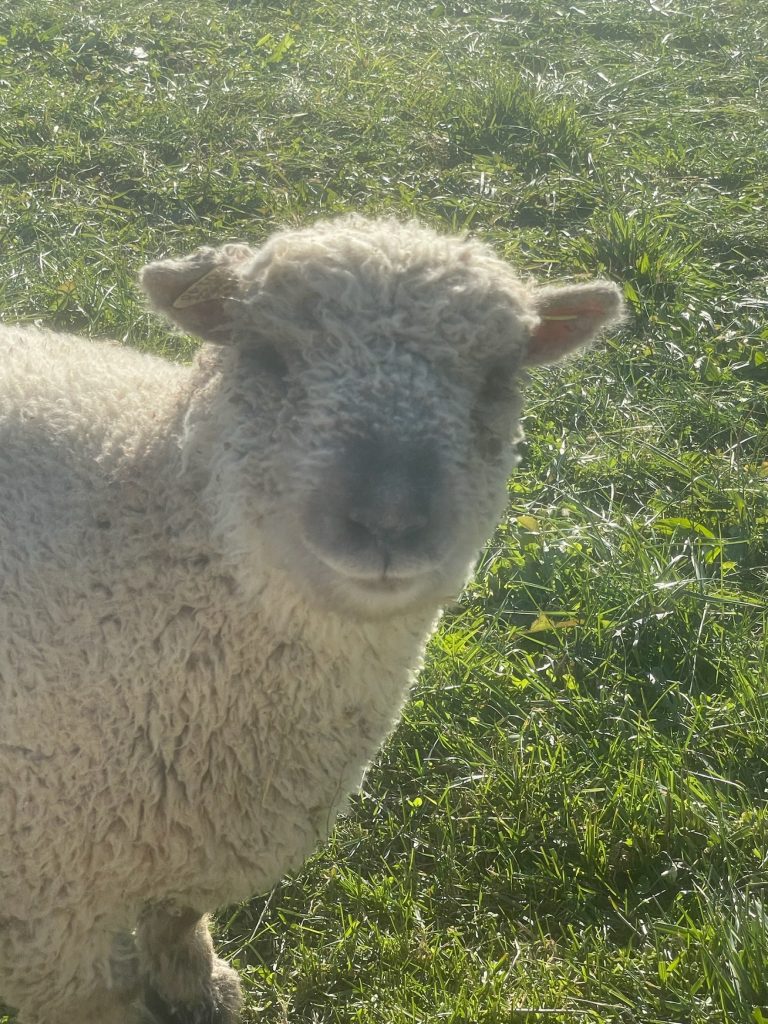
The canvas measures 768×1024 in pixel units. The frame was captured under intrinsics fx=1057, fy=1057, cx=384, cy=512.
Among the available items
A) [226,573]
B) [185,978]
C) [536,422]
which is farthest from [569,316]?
[536,422]

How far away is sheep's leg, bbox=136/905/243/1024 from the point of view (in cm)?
312

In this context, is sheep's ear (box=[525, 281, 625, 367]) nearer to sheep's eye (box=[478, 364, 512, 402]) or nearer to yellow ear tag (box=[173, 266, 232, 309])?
sheep's eye (box=[478, 364, 512, 402])

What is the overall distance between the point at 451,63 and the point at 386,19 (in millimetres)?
1299

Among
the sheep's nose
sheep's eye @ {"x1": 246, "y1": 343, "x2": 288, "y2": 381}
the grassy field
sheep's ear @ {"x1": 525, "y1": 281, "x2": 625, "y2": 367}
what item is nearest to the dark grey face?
the sheep's nose

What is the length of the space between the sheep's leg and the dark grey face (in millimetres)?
1441

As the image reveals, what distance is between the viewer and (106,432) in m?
2.96

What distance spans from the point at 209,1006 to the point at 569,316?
89.7 inches

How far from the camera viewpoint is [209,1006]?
314cm

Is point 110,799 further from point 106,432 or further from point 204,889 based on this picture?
point 106,432

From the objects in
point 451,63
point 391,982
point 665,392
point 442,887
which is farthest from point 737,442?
point 451,63

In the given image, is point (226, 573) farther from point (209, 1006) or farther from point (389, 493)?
point (209, 1006)

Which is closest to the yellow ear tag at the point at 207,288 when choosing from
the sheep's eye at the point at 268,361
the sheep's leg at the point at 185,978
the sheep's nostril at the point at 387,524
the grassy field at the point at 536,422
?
the sheep's eye at the point at 268,361

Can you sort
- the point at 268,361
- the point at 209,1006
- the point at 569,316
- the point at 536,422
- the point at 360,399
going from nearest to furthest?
the point at 360,399 < the point at 268,361 < the point at 569,316 < the point at 209,1006 < the point at 536,422

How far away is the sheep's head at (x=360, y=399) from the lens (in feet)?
7.61
